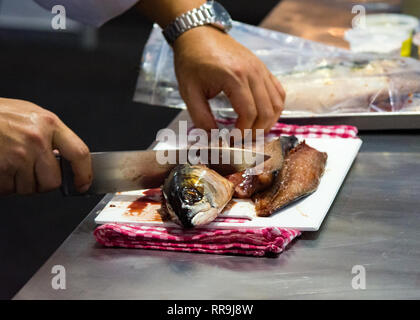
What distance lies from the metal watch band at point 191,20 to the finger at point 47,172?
2.84 feet

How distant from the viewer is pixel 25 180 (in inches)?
69.9

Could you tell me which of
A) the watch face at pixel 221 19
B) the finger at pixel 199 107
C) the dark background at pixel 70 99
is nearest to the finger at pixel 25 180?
the finger at pixel 199 107

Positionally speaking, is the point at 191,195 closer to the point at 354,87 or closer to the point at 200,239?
the point at 200,239

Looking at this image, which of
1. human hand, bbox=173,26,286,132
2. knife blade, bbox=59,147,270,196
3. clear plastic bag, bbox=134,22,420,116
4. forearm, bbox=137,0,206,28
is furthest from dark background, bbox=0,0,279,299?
knife blade, bbox=59,147,270,196

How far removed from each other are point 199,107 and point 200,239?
0.76 m

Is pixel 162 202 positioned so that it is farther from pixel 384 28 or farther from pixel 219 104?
pixel 384 28

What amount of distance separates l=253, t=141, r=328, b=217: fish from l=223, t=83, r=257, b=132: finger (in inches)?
9.4

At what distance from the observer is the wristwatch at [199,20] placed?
2.43m

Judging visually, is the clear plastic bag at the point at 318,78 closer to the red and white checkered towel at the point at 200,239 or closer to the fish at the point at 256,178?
the fish at the point at 256,178

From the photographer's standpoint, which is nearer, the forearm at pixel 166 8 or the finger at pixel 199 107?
the finger at pixel 199 107

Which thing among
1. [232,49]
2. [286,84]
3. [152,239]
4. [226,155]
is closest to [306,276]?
[152,239]

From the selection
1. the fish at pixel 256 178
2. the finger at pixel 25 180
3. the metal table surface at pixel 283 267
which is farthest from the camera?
the fish at pixel 256 178

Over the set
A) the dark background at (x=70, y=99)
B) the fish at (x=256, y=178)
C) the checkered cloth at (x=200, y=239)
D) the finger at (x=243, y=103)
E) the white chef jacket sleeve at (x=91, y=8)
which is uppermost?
the white chef jacket sleeve at (x=91, y=8)
